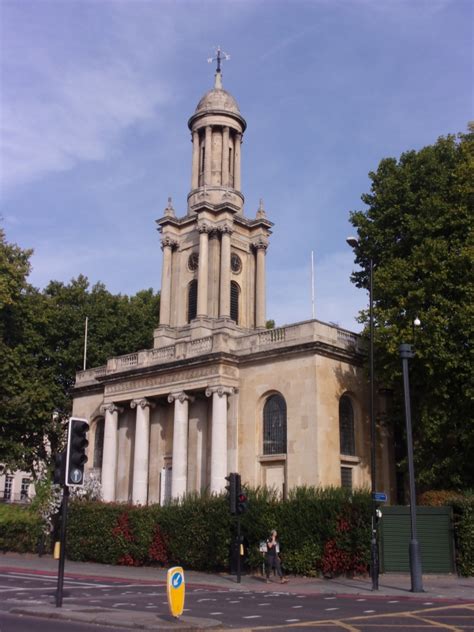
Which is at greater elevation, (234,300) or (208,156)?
(208,156)

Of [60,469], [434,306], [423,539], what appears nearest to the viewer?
[60,469]

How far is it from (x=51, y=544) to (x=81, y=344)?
17.6 meters

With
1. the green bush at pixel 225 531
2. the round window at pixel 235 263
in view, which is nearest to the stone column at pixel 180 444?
the green bush at pixel 225 531

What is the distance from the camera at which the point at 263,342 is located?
38.8m

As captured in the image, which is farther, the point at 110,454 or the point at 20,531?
the point at 110,454

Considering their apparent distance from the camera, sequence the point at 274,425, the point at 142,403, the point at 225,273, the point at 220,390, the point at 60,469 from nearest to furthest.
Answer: the point at 60,469 → the point at 274,425 → the point at 220,390 → the point at 142,403 → the point at 225,273

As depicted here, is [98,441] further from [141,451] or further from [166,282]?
[166,282]

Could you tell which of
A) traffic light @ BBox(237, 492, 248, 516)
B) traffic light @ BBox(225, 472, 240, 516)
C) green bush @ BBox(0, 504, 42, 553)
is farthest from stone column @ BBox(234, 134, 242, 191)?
traffic light @ BBox(237, 492, 248, 516)

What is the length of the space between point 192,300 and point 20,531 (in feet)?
58.5

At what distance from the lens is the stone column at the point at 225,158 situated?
161 ft

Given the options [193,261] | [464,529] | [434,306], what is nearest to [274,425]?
[434,306]

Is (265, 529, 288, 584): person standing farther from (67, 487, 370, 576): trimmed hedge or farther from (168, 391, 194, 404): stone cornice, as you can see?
(168, 391, 194, 404): stone cornice

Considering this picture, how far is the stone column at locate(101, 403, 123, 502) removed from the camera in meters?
42.6

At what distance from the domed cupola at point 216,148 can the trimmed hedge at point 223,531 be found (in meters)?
22.4
